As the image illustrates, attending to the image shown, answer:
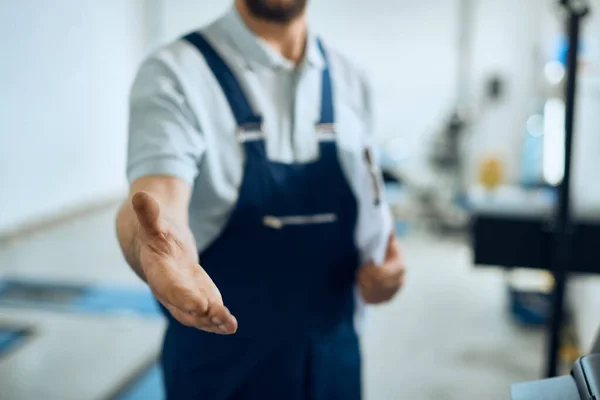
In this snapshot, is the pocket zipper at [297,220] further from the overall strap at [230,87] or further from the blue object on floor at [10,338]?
the blue object on floor at [10,338]

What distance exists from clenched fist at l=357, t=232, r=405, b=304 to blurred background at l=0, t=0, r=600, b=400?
0.14m

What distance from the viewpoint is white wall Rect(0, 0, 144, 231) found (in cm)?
240

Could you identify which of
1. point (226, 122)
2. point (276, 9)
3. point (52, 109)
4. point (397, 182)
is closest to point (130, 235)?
point (226, 122)

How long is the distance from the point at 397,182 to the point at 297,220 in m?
1.56

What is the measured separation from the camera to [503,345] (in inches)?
104

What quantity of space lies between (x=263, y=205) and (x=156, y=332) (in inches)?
83.3

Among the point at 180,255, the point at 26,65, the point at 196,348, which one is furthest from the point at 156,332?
the point at 180,255

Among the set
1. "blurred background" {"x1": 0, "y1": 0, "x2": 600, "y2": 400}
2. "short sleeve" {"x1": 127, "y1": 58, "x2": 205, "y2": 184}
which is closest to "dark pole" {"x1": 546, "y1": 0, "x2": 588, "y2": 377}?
"blurred background" {"x1": 0, "y1": 0, "x2": 600, "y2": 400}

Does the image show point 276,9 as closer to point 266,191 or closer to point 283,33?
point 283,33

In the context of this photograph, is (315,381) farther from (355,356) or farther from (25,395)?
(25,395)

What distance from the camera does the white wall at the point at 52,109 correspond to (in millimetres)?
2404

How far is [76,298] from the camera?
119 inches

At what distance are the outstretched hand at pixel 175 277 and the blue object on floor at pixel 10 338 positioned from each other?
7.73 ft

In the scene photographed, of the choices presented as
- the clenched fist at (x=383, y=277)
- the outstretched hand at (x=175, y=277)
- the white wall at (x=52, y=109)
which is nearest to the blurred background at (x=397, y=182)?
the white wall at (x=52, y=109)
